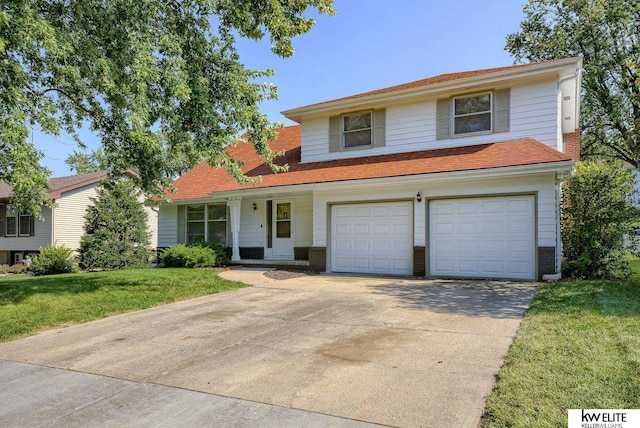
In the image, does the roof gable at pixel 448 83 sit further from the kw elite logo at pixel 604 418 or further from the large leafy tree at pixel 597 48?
the large leafy tree at pixel 597 48

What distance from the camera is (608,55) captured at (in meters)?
25.2

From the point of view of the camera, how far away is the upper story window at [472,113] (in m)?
12.8

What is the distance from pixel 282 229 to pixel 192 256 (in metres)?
3.47

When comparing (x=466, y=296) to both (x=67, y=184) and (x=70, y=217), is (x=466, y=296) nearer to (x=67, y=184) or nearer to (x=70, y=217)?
(x=70, y=217)

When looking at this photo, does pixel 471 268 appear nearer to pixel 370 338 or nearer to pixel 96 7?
pixel 370 338

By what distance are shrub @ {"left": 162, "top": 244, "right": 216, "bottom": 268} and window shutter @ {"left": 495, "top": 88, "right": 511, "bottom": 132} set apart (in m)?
10.4

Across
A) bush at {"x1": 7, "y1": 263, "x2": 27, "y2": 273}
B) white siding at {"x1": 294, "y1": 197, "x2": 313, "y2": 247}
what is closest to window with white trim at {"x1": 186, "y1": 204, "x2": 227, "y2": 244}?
white siding at {"x1": 294, "y1": 197, "x2": 313, "y2": 247}

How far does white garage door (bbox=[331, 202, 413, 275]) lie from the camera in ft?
42.0

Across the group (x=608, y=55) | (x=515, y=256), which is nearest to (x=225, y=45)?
(x=515, y=256)

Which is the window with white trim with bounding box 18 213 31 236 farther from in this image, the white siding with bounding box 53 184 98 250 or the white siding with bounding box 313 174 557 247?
the white siding with bounding box 313 174 557 247

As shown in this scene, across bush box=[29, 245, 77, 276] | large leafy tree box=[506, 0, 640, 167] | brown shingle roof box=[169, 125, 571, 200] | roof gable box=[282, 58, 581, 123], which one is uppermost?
large leafy tree box=[506, 0, 640, 167]

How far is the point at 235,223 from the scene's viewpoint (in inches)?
623

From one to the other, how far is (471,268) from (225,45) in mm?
8812

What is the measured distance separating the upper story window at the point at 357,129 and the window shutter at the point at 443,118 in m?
2.30
